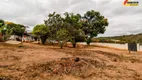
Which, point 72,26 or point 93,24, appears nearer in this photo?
point 72,26

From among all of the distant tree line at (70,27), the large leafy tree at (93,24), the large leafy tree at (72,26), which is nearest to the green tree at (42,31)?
the distant tree line at (70,27)

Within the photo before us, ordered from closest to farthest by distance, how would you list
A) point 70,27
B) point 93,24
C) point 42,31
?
1. point 70,27
2. point 42,31
3. point 93,24

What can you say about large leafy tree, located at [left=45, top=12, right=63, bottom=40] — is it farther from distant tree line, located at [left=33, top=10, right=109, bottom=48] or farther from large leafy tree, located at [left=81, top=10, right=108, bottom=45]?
large leafy tree, located at [left=81, top=10, right=108, bottom=45]

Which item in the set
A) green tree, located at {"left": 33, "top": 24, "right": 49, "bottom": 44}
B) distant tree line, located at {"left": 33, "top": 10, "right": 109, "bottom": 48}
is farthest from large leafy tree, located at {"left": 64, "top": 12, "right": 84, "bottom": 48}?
green tree, located at {"left": 33, "top": 24, "right": 49, "bottom": 44}

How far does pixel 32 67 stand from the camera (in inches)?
316

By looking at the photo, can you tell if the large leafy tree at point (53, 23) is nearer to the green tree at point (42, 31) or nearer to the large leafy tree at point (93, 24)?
the green tree at point (42, 31)

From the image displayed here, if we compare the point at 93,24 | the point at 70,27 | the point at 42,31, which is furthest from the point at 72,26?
the point at 93,24

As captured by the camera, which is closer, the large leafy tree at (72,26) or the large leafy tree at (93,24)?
the large leafy tree at (72,26)

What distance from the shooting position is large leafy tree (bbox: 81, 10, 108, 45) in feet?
121

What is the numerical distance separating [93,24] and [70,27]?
12.6 m

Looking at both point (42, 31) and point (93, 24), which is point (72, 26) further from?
point (93, 24)

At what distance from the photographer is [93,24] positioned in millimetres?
37594

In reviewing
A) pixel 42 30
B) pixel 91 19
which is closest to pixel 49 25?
pixel 42 30

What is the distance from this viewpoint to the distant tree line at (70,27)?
81.4 feet
